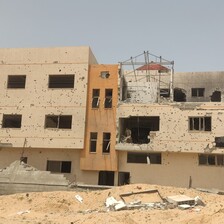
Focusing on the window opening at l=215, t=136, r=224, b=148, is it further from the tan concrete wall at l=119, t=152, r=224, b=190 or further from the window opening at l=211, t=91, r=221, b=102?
the window opening at l=211, t=91, r=221, b=102

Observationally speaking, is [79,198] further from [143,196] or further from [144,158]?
[144,158]

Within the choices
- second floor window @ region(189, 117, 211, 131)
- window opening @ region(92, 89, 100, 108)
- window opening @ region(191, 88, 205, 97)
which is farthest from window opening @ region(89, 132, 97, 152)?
window opening @ region(191, 88, 205, 97)

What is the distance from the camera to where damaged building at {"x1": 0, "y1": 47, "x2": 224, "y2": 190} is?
2520 centimetres

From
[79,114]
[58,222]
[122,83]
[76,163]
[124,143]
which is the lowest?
[58,222]

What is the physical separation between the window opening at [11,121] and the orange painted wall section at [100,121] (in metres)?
5.94

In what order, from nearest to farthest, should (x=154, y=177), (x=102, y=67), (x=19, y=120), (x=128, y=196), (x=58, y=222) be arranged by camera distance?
(x=58, y=222)
(x=128, y=196)
(x=154, y=177)
(x=102, y=67)
(x=19, y=120)

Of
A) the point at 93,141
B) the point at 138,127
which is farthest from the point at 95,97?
the point at 138,127

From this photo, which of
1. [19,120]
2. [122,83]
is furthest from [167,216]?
[19,120]

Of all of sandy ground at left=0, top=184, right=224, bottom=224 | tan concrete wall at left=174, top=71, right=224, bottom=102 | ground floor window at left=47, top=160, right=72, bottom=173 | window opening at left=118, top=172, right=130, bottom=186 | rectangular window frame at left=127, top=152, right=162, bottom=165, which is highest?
tan concrete wall at left=174, top=71, right=224, bottom=102

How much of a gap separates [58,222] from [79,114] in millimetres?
12124

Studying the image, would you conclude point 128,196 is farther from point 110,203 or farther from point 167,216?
point 167,216

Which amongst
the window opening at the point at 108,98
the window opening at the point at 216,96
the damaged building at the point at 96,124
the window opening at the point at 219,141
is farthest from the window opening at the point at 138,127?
the window opening at the point at 216,96

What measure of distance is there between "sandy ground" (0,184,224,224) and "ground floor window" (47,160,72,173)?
4.37 metres

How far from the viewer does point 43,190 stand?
918 inches
